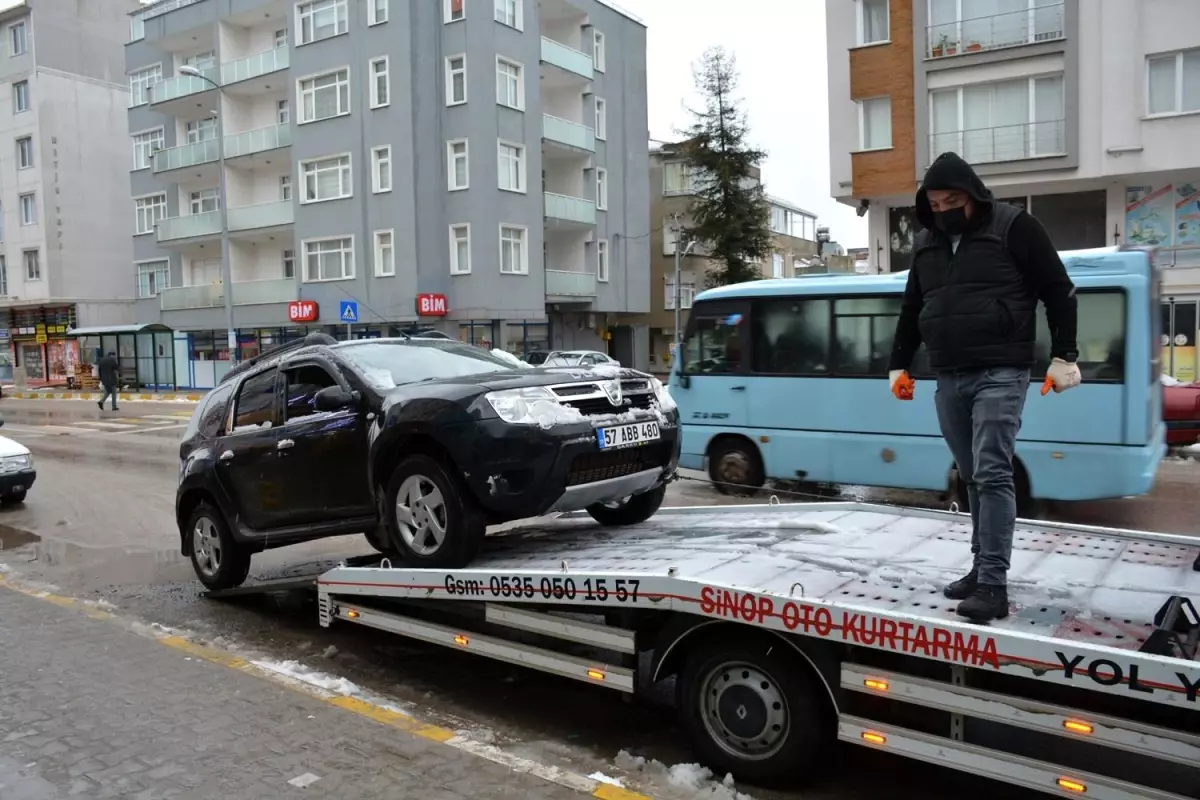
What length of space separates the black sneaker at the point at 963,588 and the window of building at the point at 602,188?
1455 inches

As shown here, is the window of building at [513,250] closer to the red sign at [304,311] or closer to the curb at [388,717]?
the red sign at [304,311]

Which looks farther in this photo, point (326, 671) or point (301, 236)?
point (301, 236)

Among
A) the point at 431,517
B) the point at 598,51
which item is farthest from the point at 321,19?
the point at 431,517

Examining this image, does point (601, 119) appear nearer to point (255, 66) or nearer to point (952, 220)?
point (255, 66)

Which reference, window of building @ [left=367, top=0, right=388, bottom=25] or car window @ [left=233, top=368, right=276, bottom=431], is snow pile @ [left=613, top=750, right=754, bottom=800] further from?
window of building @ [left=367, top=0, right=388, bottom=25]

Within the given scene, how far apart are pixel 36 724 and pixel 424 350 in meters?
3.20

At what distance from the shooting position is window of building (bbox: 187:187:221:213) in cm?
4186

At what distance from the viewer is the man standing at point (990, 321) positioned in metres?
3.83

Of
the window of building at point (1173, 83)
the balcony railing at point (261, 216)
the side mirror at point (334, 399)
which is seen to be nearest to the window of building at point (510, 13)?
the balcony railing at point (261, 216)

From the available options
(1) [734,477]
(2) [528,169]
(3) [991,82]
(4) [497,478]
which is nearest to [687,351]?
(1) [734,477]

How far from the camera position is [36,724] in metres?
5.01

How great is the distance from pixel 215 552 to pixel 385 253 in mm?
28272

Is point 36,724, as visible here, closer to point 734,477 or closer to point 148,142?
point 734,477

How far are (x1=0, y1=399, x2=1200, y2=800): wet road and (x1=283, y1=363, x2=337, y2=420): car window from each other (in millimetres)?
1534
